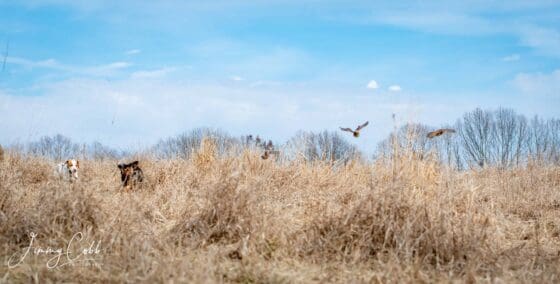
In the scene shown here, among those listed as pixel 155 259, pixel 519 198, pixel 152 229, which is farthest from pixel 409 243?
pixel 519 198

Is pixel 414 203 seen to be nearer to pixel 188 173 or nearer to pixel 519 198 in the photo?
pixel 519 198

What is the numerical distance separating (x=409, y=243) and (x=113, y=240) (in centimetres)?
244

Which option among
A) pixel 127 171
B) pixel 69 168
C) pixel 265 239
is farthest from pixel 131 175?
pixel 265 239
